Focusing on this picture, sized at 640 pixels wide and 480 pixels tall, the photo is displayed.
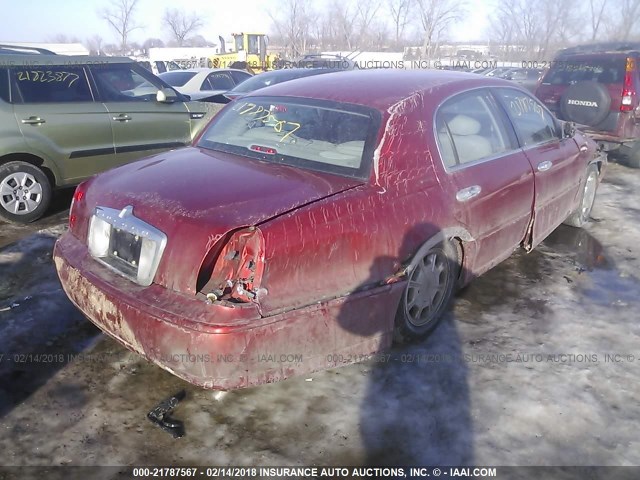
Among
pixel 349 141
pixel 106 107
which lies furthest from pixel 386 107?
pixel 106 107

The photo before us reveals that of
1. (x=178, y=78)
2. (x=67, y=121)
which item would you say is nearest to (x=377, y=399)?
(x=67, y=121)

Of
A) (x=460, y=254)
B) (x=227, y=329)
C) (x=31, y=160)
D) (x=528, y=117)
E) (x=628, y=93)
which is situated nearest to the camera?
(x=227, y=329)

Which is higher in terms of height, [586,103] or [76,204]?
[586,103]

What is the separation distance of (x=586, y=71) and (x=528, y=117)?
525 centimetres

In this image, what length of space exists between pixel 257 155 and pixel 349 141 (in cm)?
56

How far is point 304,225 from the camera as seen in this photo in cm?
247

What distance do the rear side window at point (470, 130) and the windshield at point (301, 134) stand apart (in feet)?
1.73

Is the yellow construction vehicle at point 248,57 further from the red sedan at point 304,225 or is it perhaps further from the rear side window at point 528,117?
the red sedan at point 304,225

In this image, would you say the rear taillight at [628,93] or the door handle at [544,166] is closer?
the door handle at [544,166]

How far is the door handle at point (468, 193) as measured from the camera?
10.7 ft

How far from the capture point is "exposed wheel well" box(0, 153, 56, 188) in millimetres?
5297

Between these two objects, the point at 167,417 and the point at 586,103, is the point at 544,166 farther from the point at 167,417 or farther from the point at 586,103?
the point at 586,103

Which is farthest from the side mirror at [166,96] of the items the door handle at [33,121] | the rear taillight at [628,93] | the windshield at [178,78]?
the rear taillight at [628,93]

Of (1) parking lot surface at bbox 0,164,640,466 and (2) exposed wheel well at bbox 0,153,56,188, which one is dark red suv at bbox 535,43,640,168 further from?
(2) exposed wheel well at bbox 0,153,56,188
